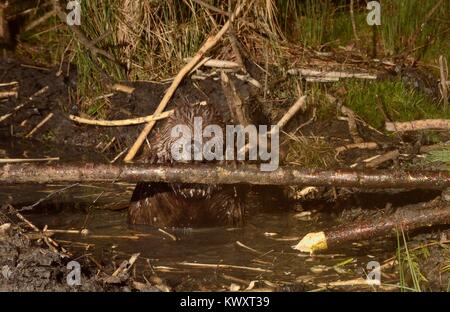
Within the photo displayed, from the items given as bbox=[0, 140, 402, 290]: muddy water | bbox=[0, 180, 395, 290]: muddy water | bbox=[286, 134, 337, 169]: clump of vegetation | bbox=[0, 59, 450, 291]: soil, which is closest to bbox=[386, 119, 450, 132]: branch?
bbox=[0, 59, 450, 291]: soil

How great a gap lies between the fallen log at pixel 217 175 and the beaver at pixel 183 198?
364mm

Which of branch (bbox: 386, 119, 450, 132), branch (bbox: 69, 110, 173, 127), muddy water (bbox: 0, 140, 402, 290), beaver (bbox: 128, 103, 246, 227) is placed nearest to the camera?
muddy water (bbox: 0, 140, 402, 290)

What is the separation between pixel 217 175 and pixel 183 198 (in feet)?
1.90

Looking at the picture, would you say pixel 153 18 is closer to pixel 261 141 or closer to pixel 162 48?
pixel 162 48

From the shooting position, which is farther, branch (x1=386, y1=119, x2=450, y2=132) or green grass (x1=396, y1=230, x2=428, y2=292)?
branch (x1=386, y1=119, x2=450, y2=132)

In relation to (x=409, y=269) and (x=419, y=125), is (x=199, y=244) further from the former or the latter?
(x=419, y=125)

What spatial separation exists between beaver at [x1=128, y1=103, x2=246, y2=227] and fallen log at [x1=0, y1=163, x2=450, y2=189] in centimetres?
36

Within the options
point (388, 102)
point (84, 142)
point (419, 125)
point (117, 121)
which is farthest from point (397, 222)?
point (84, 142)

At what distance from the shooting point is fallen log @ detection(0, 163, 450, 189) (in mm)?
4551

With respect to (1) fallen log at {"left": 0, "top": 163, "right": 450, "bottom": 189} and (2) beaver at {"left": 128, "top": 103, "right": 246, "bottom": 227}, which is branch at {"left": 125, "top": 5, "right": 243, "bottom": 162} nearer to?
(2) beaver at {"left": 128, "top": 103, "right": 246, "bottom": 227}

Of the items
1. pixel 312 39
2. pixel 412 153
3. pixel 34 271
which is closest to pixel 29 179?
pixel 34 271

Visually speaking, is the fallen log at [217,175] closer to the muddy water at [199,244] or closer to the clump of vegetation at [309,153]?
the muddy water at [199,244]

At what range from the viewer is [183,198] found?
5105 millimetres

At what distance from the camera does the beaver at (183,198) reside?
5.02 meters
